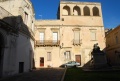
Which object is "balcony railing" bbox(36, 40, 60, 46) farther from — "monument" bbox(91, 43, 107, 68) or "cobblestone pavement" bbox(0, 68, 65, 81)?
"cobblestone pavement" bbox(0, 68, 65, 81)

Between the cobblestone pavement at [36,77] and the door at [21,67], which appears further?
the door at [21,67]

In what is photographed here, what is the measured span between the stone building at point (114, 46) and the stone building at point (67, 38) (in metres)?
2.45

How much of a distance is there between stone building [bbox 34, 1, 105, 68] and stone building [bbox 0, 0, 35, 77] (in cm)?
1133

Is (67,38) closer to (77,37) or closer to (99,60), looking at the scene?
(77,37)

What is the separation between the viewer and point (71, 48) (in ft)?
102

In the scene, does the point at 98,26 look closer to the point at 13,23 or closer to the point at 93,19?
the point at 93,19

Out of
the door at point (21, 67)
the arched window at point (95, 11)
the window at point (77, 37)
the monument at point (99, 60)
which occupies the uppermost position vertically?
the arched window at point (95, 11)

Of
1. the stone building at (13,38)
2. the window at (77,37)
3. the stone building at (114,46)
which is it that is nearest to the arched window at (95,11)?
the stone building at (114,46)

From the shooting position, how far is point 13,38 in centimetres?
1470

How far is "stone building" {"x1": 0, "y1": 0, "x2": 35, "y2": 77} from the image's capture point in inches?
519

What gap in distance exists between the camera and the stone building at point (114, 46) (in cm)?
2968

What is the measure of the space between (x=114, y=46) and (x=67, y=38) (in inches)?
397

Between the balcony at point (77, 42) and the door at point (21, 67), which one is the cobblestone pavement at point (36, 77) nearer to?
the door at point (21, 67)

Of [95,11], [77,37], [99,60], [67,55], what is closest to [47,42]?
[67,55]
